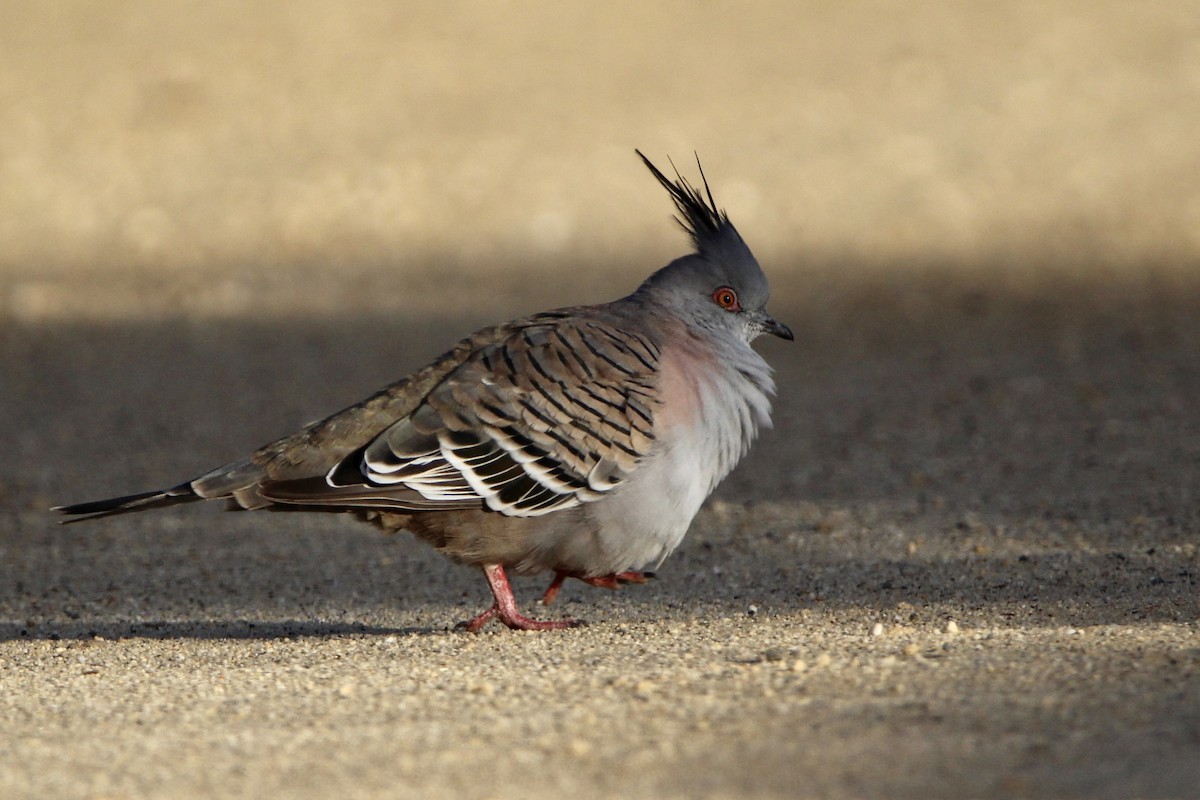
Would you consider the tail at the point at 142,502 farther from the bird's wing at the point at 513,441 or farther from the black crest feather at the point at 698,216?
the black crest feather at the point at 698,216

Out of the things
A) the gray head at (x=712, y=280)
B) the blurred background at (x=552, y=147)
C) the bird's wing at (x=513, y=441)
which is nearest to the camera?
the bird's wing at (x=513, y=441)

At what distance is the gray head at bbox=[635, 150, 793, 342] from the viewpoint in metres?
6.03

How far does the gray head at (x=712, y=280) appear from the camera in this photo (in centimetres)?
603

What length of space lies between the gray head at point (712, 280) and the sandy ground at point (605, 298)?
3.60 feet

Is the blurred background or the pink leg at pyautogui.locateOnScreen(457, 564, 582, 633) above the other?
the blurred background

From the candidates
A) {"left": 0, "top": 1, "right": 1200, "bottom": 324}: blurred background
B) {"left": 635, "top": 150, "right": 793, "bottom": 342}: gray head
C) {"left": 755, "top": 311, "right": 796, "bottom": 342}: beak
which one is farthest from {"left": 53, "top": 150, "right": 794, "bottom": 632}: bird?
{"left": 0, "top": 1, "right": 1200, "bottom": 324}: blurred background

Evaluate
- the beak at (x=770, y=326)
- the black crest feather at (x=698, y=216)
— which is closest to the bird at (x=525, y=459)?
the beak at (x=770, y=326)

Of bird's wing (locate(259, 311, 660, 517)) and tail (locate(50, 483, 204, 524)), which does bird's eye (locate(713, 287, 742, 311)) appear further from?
tail (locate(50, 483, 204, 524))

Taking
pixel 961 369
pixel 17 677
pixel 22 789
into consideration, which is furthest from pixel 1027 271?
pixel 22 789

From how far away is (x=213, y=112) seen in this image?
19.0 metres

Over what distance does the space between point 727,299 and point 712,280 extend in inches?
3.6

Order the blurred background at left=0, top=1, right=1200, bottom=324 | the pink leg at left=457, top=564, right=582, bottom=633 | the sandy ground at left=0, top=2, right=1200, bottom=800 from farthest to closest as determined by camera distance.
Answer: the blurred background at left=0, top=1, right=1200, bottom=324
the pink leg at left=457, top=564, right=582, bottom=633
the sandy ground at left=0, top=2, right=1200, bottom=800

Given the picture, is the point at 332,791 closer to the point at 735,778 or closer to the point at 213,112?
the point at 735,778

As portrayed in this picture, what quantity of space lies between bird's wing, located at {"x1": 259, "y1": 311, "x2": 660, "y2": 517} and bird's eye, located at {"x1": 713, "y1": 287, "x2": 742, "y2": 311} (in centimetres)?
59
